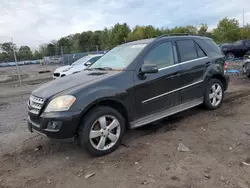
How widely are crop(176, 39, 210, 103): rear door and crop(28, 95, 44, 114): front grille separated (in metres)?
2.68

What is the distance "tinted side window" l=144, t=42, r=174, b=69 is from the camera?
4.26m

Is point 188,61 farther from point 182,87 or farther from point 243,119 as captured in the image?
point 243,119

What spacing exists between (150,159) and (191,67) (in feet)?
7.61

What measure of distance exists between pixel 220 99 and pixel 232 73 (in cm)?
703

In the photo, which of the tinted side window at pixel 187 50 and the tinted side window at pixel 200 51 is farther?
the tinted side window at pixel 200 51

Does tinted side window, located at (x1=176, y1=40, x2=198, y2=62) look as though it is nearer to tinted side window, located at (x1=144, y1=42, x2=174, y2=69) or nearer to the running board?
tinted side window, located at (x1=144, y1=42, x2=174, y2=69)

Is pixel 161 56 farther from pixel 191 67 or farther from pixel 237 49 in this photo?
pixel 237 49

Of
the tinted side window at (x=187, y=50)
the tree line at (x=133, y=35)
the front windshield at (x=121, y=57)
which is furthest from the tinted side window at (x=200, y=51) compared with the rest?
the tree line at (x=133, y=35)

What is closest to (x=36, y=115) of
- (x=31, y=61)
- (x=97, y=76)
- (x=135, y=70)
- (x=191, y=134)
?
(x=97, y=76)

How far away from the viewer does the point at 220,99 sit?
18.4 feet

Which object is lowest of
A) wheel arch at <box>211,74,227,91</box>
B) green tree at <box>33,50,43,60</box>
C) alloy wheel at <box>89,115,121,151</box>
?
alloy wheel at <box>89,115,121,151</box>

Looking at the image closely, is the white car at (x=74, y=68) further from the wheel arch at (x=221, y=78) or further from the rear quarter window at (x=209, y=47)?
the wheel arch at (x=221, y=78)

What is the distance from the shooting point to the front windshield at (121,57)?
13.8ft

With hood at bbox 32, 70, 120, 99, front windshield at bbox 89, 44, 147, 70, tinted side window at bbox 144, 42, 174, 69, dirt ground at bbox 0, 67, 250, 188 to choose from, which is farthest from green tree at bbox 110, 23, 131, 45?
hood at bbox 32, 70, 120, 99
